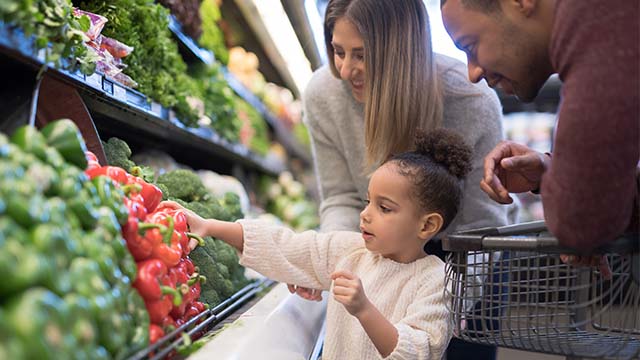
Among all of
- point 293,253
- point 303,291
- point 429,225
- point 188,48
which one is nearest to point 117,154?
point 293,253

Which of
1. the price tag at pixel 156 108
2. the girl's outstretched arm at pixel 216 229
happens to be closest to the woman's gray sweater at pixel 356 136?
the girl's outstretched arm at pixel 216 229

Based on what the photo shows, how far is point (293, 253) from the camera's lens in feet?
7.55

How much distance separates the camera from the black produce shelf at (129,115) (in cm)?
137

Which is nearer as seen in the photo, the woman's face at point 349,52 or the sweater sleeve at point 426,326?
the sweater sleeve at point 426,326

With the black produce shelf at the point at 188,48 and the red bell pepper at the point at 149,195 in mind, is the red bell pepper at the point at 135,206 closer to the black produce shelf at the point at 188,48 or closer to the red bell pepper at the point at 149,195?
the red bell pepper at the point at 149,195

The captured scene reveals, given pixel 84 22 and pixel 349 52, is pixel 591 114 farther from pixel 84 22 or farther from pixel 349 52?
pixel 84 22

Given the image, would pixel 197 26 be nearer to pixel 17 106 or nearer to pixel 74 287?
pixel 17 106

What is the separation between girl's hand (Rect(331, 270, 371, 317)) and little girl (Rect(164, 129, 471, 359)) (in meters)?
0.13

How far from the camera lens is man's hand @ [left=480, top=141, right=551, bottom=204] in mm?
1881

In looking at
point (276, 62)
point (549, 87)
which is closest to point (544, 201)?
point (549, 87)

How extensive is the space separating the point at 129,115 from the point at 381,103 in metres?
0.97

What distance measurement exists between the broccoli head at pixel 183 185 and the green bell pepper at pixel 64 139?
126 centimetres

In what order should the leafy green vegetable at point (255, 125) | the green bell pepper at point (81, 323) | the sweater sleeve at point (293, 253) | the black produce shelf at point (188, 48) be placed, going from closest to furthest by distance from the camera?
the green bell pepper at point (81, 323) < the sweater sleeve at point (293, 253) < the black produce shelf at point (188, 48) < the leafy green vegetable at point (255, 125)

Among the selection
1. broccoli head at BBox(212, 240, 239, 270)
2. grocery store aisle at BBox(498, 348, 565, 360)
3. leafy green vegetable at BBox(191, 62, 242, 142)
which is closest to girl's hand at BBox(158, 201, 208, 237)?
broccoli head at BBox(212, 240, 239, 270)
